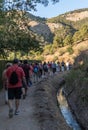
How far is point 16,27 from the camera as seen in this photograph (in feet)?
109

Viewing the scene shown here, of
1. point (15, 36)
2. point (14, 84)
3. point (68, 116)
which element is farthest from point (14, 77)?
point (15, 36)

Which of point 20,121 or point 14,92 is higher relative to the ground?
point 14,92

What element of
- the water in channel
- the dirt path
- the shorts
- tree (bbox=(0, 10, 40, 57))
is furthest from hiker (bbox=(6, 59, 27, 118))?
tree (bbox=(0, 10, 40, 57))

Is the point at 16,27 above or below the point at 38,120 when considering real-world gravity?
above

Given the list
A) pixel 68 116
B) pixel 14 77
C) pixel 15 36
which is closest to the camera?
pixel 14 77

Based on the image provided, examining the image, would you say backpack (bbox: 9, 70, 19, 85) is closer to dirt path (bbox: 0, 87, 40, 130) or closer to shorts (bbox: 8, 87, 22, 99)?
shorts (bbox: 8, 87, 22, 99)

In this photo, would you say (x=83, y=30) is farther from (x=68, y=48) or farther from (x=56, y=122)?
(x=56, y=122)

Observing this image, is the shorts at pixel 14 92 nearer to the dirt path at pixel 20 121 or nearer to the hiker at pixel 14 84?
the hiker at pixel 14 84

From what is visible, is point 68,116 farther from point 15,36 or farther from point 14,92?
point 15,36

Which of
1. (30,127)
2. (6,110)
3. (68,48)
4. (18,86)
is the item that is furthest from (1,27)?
(68,48)

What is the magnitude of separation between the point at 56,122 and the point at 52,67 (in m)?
35.8

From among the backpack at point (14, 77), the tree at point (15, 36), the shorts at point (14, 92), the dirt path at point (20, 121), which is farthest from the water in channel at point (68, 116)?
the tree at point (15, 36)

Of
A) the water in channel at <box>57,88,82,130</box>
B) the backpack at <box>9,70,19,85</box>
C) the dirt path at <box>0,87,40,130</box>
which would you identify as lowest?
the water in channel at <box>57,88,82,130</box>

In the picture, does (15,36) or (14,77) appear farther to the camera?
(15,36)
